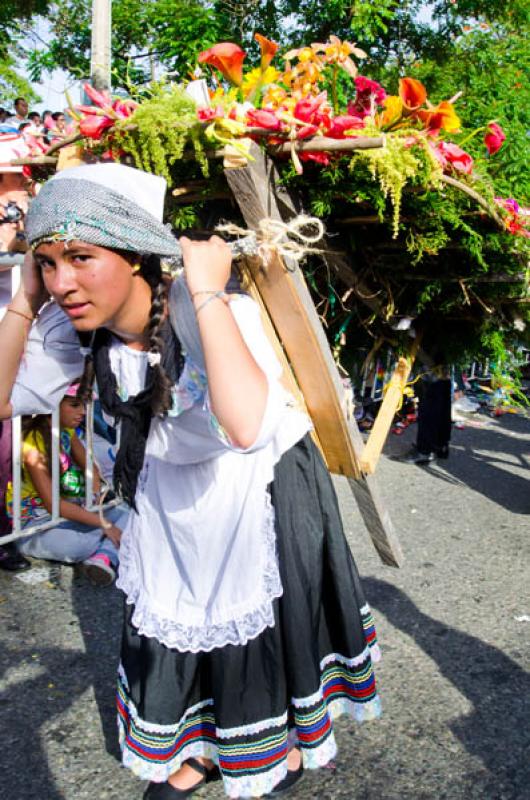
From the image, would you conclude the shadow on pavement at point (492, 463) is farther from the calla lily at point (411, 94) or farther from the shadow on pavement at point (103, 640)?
the calla lily at point (411, 94)

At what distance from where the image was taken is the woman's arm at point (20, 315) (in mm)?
1760

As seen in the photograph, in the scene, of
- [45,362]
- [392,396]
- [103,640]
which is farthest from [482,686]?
[45,362]

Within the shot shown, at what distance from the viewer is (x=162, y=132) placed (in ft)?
6.08

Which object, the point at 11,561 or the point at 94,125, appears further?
the point at 11,561

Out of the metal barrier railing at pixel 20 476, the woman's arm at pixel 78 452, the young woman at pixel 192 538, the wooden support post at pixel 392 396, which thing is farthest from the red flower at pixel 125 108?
the woman's arm at pixel 78 452

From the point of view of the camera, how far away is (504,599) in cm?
373

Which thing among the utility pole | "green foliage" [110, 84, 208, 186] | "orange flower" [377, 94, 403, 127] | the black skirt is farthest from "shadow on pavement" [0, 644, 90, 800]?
the utility pole

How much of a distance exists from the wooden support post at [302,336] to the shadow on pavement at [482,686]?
87cm

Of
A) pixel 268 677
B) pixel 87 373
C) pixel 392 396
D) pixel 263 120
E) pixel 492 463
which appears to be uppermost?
pixel 263 120

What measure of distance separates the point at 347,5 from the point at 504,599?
A: 6.89 meters

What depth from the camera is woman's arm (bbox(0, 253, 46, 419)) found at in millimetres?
1760

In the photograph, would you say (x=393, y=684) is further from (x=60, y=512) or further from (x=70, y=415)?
(x=70, y=415)

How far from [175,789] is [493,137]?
236 centimetres

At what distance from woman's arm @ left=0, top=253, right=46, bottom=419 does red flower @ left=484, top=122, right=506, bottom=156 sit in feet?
5.16
